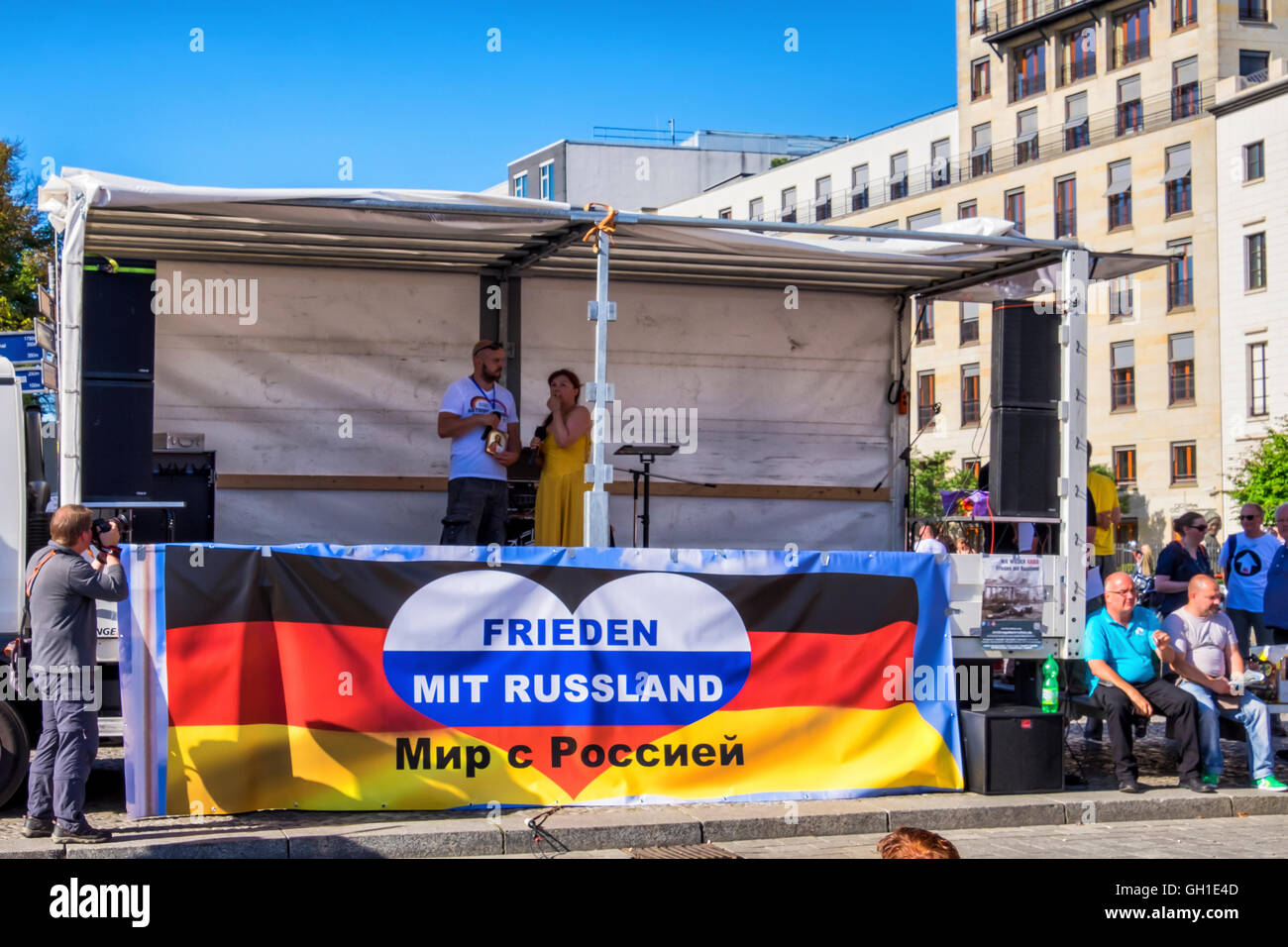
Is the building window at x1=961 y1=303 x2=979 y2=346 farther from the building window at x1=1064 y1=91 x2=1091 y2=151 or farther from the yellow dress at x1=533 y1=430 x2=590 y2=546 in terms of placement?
the yellow dress at x1=533 y1=430 x2=590 y2=546

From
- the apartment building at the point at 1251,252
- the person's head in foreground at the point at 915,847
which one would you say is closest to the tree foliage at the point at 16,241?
the person's head in foreground at the point at 915,847

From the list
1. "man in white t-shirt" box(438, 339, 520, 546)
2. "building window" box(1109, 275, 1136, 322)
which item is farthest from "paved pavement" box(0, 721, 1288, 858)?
"building window" box(1109, 275, 1136, 322)

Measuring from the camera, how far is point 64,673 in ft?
24.0

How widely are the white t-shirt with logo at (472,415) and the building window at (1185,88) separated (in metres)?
48.5

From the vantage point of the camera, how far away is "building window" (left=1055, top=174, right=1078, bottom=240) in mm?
56812

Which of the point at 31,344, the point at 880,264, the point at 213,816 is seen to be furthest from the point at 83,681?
the point at 31,344

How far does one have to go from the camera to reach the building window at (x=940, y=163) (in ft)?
206

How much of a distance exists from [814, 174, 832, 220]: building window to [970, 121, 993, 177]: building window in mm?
7145

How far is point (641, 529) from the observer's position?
12203mm

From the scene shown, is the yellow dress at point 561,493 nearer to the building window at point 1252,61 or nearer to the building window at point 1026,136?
the building window at point 1252,61

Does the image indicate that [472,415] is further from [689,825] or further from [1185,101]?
[1185,101]

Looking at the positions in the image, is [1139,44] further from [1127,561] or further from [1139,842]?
[1139,842]

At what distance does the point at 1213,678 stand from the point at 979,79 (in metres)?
57.5
